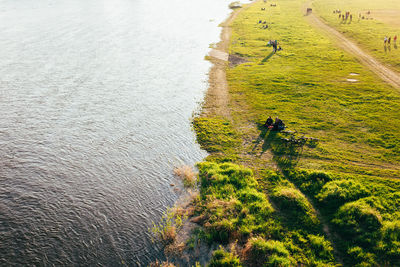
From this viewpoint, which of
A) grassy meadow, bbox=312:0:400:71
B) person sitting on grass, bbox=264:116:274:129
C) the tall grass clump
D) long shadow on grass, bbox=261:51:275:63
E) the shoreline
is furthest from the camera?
long shadow on grass, bbox=261:51:275:63

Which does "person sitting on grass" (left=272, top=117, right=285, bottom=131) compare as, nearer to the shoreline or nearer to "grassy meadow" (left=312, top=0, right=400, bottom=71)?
the shoreline

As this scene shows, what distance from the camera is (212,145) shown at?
32375 mm

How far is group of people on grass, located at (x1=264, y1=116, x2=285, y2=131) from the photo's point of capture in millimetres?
33875

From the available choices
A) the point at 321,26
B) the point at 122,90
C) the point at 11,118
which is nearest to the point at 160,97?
the point at 122,90

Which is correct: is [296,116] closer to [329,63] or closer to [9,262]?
[329,63]

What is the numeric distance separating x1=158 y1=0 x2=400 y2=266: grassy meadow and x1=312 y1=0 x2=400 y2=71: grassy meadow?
15350mm

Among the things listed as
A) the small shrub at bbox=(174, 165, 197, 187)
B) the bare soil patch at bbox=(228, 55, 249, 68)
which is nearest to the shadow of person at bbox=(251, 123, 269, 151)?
the small shrub at bbox=(174, 165, 197, 187)

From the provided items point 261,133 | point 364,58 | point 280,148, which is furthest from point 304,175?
point 364,58

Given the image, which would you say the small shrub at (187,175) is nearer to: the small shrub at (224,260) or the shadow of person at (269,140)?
the small shrub at (224,260)

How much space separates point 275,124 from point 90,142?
2388 cm

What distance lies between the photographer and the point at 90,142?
32.7 metres

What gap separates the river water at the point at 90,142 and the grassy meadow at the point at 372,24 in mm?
Answer: 41915

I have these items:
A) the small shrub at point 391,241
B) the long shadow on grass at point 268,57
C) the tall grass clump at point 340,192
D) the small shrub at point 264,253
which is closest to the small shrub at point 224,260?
the small shrub at point 264,253

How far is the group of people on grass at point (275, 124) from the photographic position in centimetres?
3388
